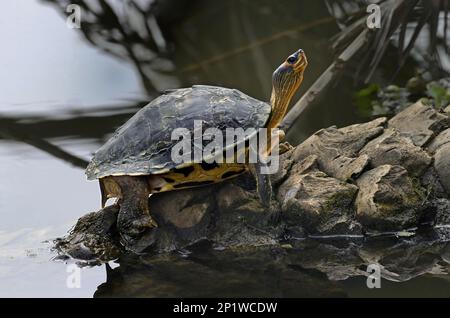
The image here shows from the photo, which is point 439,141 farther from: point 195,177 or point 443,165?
point 195,177

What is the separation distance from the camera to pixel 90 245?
4.22 m

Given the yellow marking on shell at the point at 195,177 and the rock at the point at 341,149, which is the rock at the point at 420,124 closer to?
the rock at the point at 341,149

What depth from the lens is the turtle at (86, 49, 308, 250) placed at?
409cm

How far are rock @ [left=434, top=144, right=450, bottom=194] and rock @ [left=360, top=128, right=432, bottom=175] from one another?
4 cm

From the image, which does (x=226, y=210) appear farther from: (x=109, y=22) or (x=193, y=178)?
(x=109, y=22)

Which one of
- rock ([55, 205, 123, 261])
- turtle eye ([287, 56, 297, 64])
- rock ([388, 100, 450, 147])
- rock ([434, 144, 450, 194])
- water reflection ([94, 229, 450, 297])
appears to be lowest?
water reflection ([94, 229, 450, 297])

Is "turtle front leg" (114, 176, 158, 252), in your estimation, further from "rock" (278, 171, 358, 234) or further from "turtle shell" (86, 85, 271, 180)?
"rock" (278, 171, 358, 234)

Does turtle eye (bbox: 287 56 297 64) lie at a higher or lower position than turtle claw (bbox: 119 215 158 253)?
higher

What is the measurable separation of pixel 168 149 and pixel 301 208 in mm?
707

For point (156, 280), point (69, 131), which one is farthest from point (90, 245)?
point (69, 131)

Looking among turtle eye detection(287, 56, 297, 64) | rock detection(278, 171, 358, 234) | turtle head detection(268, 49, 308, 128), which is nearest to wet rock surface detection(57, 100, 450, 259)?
rock detection(278, 171, 358, 234)

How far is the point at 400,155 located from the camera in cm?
435

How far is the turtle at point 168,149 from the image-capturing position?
4090 mm

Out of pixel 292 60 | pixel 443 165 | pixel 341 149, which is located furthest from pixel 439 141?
pixel 292 60
